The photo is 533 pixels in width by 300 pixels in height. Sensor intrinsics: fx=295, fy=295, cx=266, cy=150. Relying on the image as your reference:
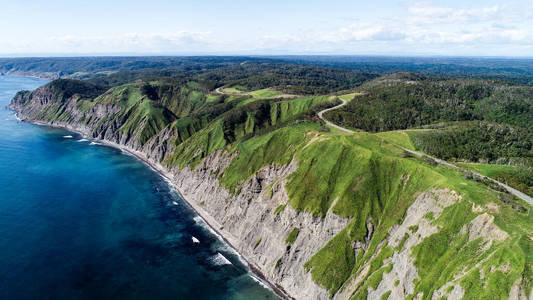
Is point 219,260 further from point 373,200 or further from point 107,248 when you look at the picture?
point 373,200

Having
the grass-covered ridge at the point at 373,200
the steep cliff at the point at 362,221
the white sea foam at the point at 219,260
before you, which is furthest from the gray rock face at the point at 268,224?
the white sea foam at the point at 219,260

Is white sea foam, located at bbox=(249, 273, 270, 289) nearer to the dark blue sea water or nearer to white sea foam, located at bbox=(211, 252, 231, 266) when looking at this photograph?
the dark blue sea water

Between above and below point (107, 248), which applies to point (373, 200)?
above

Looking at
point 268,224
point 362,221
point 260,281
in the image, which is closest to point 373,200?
point 362,221

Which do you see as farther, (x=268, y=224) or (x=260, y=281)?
(x=268, y=224)

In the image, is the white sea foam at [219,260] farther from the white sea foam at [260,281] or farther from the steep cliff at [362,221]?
the white sea foam at [260,281]

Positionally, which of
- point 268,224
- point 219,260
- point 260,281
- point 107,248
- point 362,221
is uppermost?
point 362,221

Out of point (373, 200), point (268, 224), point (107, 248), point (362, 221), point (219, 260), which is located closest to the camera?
point (362, 221)
